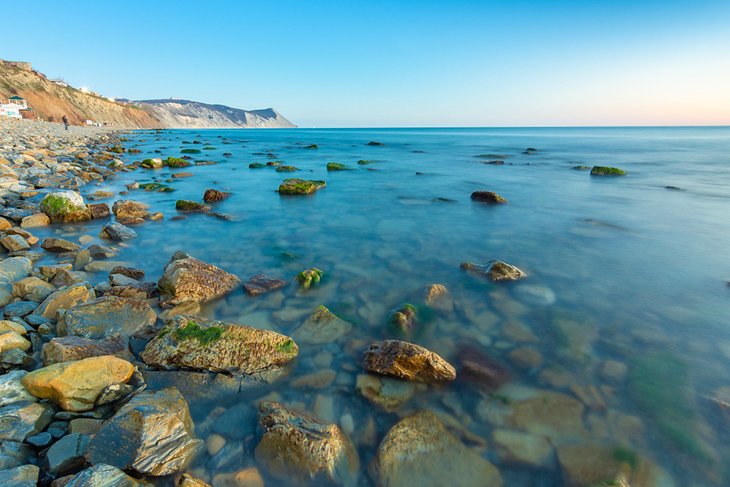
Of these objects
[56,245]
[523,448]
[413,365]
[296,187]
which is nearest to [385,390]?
[413,365]

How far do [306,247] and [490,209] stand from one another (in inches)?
285

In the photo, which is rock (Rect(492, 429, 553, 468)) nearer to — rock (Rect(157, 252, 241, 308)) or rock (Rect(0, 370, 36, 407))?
rock (Rect(0, 370, 36, 407))

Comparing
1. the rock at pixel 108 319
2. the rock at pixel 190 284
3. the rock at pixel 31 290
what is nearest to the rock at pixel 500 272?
the rock at pixel 190 284

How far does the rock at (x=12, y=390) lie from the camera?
9.80 ft

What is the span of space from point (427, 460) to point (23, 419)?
132 inches

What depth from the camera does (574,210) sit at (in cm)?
1240

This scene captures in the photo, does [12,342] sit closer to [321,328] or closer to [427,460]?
[321,328]

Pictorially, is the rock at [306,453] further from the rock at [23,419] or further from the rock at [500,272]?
the rock at [500,272]

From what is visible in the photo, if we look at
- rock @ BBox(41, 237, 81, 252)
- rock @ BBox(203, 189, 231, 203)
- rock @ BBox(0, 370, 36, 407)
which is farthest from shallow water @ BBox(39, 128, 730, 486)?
rock @ BBox(0, 370, 36, 407)

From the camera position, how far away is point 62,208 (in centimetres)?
909

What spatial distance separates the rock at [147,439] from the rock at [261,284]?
8.64 feet

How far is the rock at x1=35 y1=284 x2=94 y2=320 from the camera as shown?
4.43 m

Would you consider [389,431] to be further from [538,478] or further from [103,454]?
[103,454]

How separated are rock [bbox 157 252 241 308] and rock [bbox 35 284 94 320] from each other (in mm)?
931
